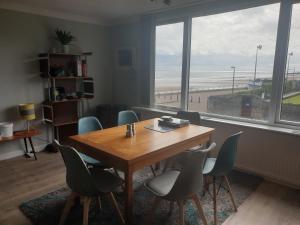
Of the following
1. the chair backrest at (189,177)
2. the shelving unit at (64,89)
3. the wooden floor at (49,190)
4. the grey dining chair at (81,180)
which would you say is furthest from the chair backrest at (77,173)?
the shelving unit at (64,89)

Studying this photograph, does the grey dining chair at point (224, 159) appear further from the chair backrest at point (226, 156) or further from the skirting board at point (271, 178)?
the skirting board at point (271, 178)

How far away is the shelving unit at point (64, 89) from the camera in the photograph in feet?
12.6

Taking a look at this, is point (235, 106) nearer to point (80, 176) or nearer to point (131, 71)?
point (131, 71)

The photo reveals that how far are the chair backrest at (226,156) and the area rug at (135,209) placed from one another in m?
0.46

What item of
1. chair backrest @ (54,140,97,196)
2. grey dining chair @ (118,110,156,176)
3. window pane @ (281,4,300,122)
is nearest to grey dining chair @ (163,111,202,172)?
grey dining chair @ (118,110,156,176)

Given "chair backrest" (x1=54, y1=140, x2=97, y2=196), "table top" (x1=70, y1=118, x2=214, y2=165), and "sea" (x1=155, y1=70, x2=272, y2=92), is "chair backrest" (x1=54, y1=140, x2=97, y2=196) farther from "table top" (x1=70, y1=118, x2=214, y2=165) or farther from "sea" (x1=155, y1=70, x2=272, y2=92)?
"sea" (x1=155, y1=70, x2=272, y2=92)

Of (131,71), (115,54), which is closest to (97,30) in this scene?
(115,54)

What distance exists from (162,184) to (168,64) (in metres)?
2.63

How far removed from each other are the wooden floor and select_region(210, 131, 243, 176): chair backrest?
1.57ft

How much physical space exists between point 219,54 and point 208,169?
198cm

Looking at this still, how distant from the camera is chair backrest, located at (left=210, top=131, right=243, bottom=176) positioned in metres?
2.08

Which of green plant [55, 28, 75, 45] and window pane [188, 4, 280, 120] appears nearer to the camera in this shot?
window pane [188, 4, 280, 120]

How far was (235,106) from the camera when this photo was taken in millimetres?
3441

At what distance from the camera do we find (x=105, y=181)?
2.00 meters
